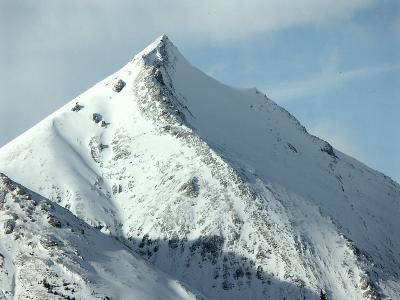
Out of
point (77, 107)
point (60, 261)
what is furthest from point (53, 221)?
point (77, 107)

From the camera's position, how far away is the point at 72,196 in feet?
475

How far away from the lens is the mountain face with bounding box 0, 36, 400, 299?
12644cm

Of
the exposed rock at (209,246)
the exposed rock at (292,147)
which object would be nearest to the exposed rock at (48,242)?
the exposed rock at (209,246)

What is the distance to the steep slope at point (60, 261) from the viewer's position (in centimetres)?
9562

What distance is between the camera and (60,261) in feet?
328

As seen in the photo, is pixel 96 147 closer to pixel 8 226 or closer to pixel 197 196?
pixel 197 196

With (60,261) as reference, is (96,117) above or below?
above

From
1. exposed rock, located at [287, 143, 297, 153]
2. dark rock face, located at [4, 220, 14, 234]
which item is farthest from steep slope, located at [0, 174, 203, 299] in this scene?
exposed rock, located at [287, 143, 297, 153]

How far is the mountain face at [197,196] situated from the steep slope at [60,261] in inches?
11.1

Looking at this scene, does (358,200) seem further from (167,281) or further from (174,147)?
(167,281)

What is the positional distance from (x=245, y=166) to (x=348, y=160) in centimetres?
5062

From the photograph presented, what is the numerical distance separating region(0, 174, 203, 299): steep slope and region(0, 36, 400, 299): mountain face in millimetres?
282

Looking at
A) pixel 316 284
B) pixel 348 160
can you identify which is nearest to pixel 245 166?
pixel 316 284

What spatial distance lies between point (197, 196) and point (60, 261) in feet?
158
